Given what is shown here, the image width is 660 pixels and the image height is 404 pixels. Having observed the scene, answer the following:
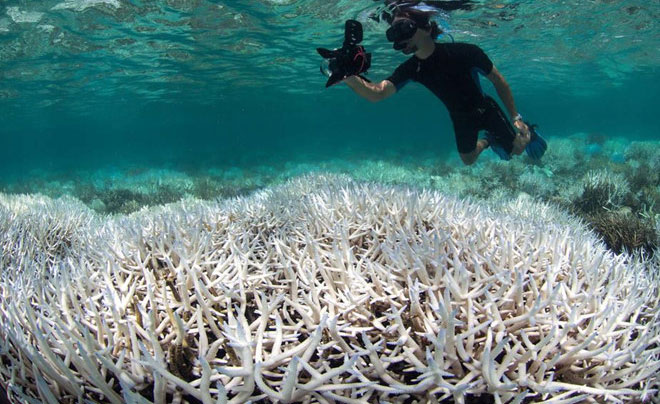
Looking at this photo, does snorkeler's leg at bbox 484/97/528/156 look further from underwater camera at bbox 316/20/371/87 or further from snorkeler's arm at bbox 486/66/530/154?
underwater camera at bbox 316/20/371/87

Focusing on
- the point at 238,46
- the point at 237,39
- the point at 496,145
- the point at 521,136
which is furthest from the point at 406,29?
the point at 238,46

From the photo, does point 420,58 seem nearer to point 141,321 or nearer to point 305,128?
point 141,321

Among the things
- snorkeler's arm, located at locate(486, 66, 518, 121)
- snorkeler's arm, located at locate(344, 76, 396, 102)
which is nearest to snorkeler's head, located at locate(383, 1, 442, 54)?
snorkeler's arm, located at locate(344, 76, 396, 102)

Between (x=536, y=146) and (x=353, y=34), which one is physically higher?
(x=353, y=34)

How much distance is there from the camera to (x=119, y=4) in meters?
16.2

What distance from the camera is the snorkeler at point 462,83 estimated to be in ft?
20.9

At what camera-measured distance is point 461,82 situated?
686 cm

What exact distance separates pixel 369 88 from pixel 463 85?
2.58 metres

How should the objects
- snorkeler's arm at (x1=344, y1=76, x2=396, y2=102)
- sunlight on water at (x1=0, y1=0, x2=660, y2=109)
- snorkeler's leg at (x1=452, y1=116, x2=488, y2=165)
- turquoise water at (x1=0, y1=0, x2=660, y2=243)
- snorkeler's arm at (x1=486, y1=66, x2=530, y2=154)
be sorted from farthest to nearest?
sunlight on water at (x1=0, y1=0, x2=660, y2=109) → turquoise water at (x1=0, y1=0, x2=660, y2=243) → snorkeler's leg at (x1=452, y1=116, x2=488, y2=165) → snorkeler's arm at (x1=486, y1=66, x2=530, y2=154) → snorkeler's arm at (x1=344, y1=76, x2=396, y2=102)

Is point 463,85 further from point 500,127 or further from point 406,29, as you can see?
point 406,29

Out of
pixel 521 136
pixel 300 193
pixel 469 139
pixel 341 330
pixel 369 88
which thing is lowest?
pixel 300 193

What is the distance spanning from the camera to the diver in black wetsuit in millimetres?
6410

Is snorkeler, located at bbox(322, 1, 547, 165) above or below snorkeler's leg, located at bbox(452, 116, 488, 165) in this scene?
above

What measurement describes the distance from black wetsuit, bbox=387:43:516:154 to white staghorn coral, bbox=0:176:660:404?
184 inches
